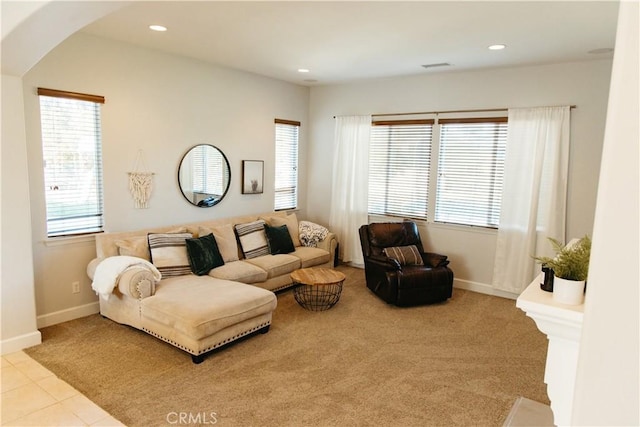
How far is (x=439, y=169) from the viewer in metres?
5.58

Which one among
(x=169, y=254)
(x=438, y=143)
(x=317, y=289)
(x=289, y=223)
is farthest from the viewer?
(x=289, y=223)

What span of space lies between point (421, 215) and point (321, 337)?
8.74 feet

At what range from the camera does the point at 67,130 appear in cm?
392

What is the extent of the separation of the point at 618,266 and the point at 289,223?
5.14m

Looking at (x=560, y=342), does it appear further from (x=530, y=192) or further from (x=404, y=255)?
(x=530, y=192)

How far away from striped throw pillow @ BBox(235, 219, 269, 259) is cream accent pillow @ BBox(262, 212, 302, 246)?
0.34 metres

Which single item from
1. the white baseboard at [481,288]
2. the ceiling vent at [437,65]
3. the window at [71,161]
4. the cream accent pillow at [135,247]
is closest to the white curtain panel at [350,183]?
the ceiling vent at [437,65]

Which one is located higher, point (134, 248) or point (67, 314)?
point (134, 248)

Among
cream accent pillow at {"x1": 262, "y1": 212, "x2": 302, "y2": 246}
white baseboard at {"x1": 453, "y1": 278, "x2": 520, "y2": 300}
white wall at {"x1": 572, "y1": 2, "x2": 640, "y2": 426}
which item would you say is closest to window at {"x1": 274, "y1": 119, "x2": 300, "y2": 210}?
cream accent pillow at {"x1": 262, "y1": 212, "x2": 302, "y2": 246}

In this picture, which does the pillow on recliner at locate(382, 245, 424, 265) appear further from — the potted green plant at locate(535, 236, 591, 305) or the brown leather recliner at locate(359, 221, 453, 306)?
the potted green plant at locate(535, 236, 591, 305)

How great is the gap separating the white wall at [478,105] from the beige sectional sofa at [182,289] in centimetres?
230

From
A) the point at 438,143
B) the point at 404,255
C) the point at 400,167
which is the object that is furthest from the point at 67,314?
the point at 438,143

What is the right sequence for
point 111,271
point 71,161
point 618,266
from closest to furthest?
point 618,266 → point 111,271 → point 71,161

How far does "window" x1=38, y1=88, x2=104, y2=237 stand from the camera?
3.82 m
